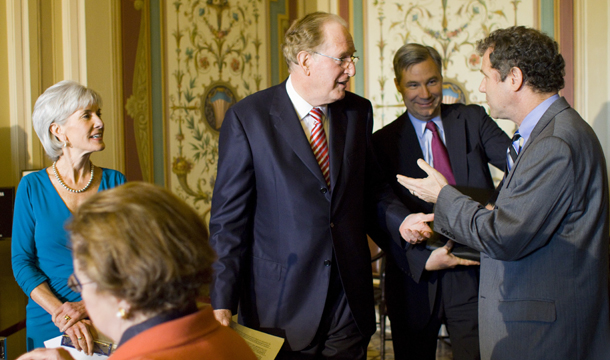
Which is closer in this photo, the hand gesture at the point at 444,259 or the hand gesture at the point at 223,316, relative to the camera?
the hand gesture at the point at 223,316

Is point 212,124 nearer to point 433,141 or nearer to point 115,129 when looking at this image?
point 115,129

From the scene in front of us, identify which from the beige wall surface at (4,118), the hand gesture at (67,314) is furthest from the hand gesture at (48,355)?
the beige wall surface at (4,118)

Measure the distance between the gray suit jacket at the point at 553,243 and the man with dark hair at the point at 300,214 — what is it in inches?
15.7

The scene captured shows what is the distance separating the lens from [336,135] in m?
1.95

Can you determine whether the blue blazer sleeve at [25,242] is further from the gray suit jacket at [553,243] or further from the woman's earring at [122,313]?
the gray suit jacket at [553,243]

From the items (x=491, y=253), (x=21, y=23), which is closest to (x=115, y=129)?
(x=21, y=23)

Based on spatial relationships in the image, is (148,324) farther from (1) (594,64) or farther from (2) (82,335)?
(1) (594,64)

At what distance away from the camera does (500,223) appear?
1.61 m

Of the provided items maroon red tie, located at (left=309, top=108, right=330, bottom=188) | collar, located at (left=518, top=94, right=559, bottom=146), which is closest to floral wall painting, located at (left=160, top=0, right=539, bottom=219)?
maroon red tie, located at (left=309, top=108, right=330, bottom=188)

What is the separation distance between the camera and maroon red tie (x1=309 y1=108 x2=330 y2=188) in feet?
6.27

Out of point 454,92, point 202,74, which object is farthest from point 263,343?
point 454,92

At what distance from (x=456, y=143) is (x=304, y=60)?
2.98 ft

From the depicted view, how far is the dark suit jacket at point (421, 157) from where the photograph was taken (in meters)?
2.32

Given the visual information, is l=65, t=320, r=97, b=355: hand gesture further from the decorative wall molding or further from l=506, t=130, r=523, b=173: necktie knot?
l=506, t=130, r=523, b=173: necktie knot
